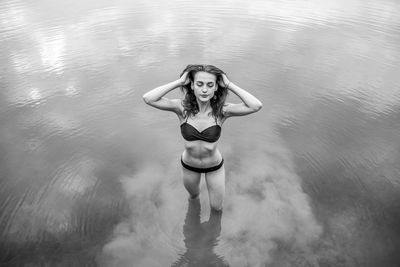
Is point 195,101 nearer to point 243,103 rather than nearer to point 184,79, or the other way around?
point 184,79

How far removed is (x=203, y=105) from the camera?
349 cm

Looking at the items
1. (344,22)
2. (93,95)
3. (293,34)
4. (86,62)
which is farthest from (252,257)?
(344,22)

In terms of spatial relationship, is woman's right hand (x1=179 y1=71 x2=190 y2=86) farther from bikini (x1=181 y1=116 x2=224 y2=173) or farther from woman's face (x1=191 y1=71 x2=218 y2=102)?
bikini (x1=181 y1=116 x2=224 y2=173)

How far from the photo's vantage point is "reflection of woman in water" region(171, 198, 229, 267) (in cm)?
395

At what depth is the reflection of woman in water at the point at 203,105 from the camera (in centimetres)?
336

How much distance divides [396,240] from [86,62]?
7674 mm

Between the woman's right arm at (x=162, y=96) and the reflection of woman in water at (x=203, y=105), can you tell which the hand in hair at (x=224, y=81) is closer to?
the reflection of woman in water at (x=203, y=105)

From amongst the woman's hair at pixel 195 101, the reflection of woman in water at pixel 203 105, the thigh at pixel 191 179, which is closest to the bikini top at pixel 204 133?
the reflection of woman in water at pixel 203 105

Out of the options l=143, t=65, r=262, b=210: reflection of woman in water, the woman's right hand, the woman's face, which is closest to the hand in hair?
l=143, t=65, r=262, b=210: reflection of woman in water

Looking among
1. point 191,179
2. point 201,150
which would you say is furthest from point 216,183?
point 201,150

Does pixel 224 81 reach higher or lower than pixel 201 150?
higher

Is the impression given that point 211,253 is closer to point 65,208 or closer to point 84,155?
point 65,208

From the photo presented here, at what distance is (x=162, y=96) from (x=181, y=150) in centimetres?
225

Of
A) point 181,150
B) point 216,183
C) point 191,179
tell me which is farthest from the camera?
point 181,150
